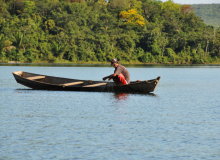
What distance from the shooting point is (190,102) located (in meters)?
21.1

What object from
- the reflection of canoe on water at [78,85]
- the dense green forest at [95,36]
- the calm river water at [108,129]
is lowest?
the calm river water at [108,129]

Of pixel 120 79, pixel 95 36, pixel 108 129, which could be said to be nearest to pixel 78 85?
pixel 120 79

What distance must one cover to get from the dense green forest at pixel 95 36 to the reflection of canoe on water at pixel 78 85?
56912 mm

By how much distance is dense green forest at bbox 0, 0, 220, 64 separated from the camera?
284 ft

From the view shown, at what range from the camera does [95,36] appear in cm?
9788

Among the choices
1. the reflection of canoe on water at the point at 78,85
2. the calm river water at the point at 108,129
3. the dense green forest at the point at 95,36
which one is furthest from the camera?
the dense green forest at the point at 95,36

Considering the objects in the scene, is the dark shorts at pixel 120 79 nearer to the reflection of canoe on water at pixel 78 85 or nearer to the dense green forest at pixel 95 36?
the reflection of canoe on water at pixel 78 85

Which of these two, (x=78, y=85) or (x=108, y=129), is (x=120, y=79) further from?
(x=108, y=129)

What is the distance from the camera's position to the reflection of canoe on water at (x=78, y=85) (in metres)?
23.4

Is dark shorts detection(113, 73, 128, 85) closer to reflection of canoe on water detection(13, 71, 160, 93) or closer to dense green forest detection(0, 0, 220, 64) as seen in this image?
reflection of canoe on water detection(13, 71, 160, 93)

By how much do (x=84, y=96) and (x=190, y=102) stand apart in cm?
638

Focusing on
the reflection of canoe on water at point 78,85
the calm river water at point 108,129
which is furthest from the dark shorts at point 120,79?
the calm river water at point 108,129

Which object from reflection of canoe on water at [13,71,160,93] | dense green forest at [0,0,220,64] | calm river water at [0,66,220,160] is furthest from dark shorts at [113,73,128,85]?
dense green forest at [0,0,220,64]

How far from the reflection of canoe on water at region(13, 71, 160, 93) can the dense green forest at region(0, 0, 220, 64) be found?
56.9 meters
